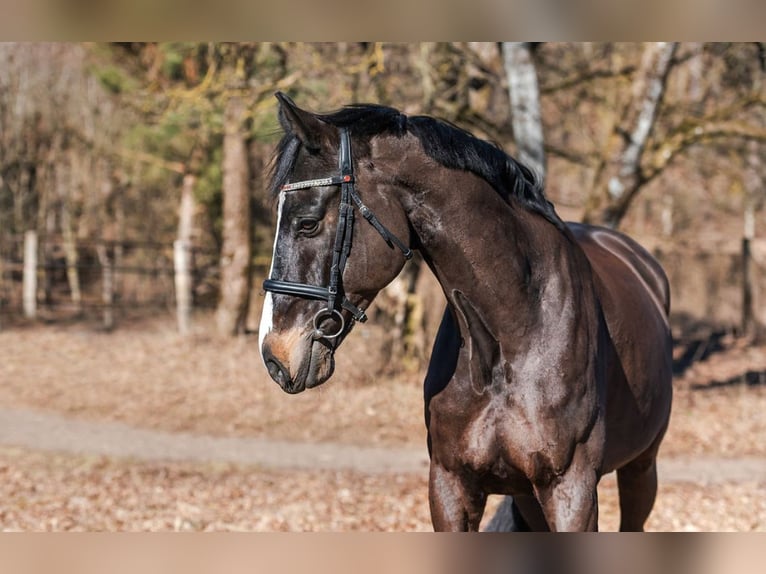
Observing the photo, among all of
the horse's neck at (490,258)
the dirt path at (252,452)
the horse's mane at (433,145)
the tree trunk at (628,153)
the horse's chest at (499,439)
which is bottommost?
the dirt path at (252,452)

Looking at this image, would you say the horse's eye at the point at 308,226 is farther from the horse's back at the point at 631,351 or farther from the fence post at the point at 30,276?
the fence post at the point at 30,276

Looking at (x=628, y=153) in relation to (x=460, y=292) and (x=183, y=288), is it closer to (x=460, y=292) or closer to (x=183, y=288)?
(x=460, y=292)

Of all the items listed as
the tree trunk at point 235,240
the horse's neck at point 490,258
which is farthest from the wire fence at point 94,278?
the horse's neck at point 490,258

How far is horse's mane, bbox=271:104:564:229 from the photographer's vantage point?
2918mm

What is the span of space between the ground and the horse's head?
752 millimetres

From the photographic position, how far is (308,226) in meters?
2.81

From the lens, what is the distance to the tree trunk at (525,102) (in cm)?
999

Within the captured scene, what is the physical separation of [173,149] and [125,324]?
4.52 m

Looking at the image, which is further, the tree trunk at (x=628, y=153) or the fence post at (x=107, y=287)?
the fence post at (x=107, y=287)

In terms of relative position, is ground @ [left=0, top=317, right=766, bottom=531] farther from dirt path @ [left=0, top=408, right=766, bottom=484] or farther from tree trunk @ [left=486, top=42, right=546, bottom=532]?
tree trunk @ [left=486, top=42, right=546, bottom=532]

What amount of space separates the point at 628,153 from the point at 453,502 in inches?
352

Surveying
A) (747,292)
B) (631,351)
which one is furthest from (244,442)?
(747,292)

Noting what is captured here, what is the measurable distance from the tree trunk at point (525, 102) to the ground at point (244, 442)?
3778 millimetres
